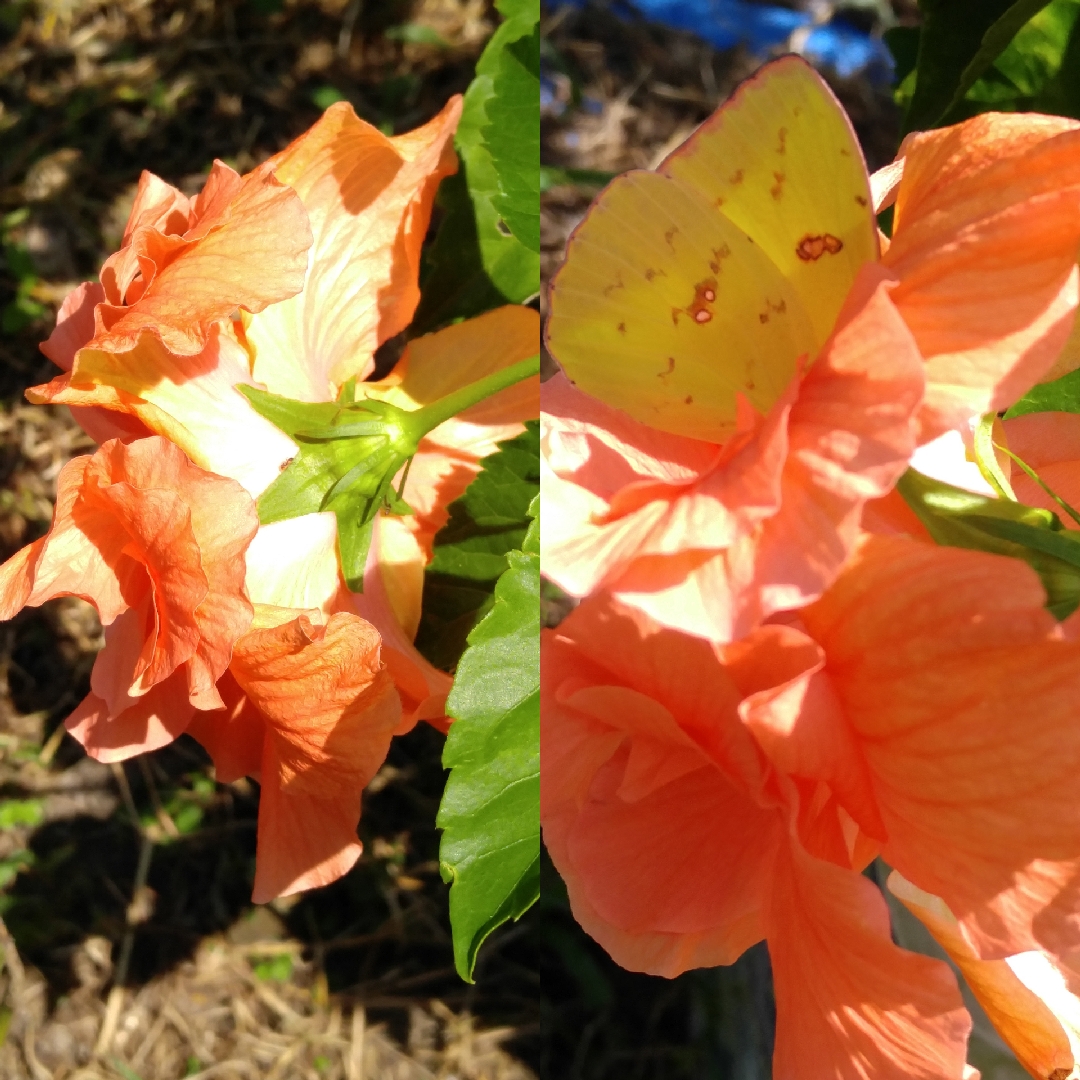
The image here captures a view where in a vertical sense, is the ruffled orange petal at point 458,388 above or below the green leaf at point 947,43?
below

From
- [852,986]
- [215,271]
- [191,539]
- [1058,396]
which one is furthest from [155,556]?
[1058,396]

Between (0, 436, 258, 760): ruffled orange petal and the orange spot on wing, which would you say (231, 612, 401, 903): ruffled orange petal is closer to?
(0, 436, 258, 760): ruffled orange petal

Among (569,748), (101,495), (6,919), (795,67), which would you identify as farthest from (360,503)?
(6,919)

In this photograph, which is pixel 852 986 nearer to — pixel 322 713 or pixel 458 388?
pixel 322 713

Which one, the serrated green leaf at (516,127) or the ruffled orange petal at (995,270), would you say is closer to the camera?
the ruffled orange petal at (995,270)

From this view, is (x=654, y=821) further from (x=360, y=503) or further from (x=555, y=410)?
(x=360, y=503)

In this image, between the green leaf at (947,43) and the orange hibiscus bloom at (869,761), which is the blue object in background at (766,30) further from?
the orange hibiscus bloom at (869,761)

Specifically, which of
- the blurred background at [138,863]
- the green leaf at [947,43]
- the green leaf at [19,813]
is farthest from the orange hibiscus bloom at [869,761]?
the green leaf at [19,813]
